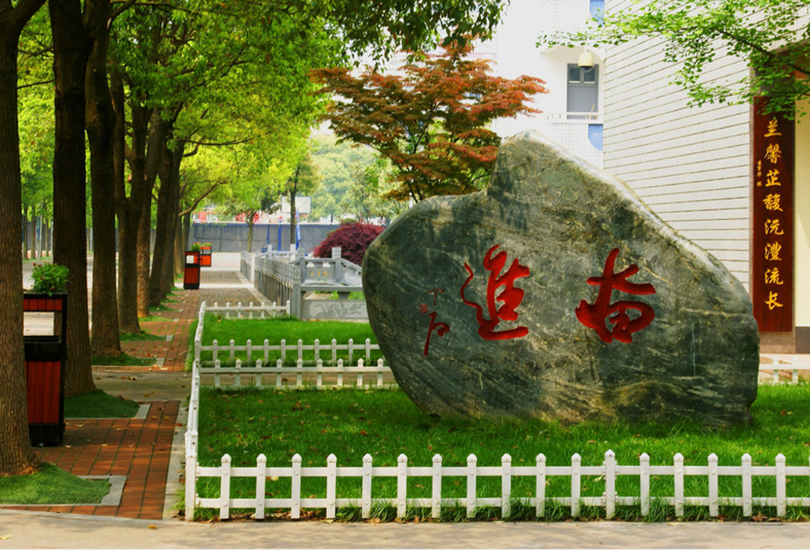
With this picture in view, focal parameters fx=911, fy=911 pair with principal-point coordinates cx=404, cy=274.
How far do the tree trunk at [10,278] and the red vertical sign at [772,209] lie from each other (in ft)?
43.1

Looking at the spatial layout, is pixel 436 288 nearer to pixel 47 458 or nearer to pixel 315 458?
pixel 315 458

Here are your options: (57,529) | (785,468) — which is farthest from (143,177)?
(785,468)

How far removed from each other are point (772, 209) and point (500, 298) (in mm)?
9226

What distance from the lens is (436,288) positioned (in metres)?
9.78

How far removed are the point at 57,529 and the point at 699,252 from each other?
632 cm

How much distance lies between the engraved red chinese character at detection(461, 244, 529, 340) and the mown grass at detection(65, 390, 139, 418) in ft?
14.8

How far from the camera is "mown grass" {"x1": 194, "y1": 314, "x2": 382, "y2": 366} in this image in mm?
A: 15773

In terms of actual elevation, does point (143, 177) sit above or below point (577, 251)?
above

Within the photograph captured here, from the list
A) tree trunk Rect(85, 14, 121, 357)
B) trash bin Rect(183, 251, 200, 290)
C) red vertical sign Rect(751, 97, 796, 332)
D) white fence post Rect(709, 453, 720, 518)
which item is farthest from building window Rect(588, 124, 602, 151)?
white fence post Rect(709, 453, 720, 518)

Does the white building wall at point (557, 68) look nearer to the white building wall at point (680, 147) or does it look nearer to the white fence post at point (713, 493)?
the white building wall at point (680, 147)

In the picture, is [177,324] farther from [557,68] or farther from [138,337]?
[557,68]

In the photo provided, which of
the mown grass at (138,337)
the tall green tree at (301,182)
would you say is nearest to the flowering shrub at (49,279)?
the mown grass at (138,337)

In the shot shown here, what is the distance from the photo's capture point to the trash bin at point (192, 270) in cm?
3528

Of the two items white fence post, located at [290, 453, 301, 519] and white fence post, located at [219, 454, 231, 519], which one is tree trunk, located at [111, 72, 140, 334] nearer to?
white fence post, located at [219, 454, 231, 519]
